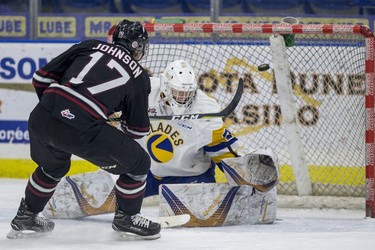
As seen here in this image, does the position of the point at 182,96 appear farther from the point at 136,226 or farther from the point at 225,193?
the point at 136,226

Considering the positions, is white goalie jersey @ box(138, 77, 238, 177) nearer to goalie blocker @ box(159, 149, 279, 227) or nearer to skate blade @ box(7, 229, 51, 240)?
goalie blocker @ box(159, 149, 279, 227)

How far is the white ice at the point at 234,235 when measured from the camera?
14.5ft

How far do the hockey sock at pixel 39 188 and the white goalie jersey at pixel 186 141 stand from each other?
90 cm

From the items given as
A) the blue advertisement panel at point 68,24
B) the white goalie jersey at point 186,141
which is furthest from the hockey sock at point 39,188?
the blue advertisement panel at point 68,24

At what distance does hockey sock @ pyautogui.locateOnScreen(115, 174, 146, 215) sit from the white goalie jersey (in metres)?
0.77

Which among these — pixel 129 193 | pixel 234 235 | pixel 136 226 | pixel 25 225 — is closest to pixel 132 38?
pixel 129 193

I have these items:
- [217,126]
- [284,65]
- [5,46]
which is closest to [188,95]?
[217,126]

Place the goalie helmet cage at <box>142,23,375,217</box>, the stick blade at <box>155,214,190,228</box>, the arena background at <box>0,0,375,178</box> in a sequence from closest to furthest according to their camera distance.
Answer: the stick blade at <box>155,214,190,228</box>
the goalie helmet cage at <box>142,23,375,217</box>
the arena background at <box>0,0,375,178</box>

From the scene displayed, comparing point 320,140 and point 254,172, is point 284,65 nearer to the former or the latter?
point 320,140

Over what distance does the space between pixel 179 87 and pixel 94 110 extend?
0.90 metres

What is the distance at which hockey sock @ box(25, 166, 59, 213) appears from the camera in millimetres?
4496

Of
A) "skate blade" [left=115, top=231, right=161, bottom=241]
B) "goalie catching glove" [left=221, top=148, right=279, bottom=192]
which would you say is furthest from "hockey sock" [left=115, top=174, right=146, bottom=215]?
"goalie catching glove" [left=221, top=148, right=279, bottom=192]

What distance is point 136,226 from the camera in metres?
4.57

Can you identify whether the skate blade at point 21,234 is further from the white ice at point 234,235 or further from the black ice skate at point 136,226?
the black ice skate at point 136,226
